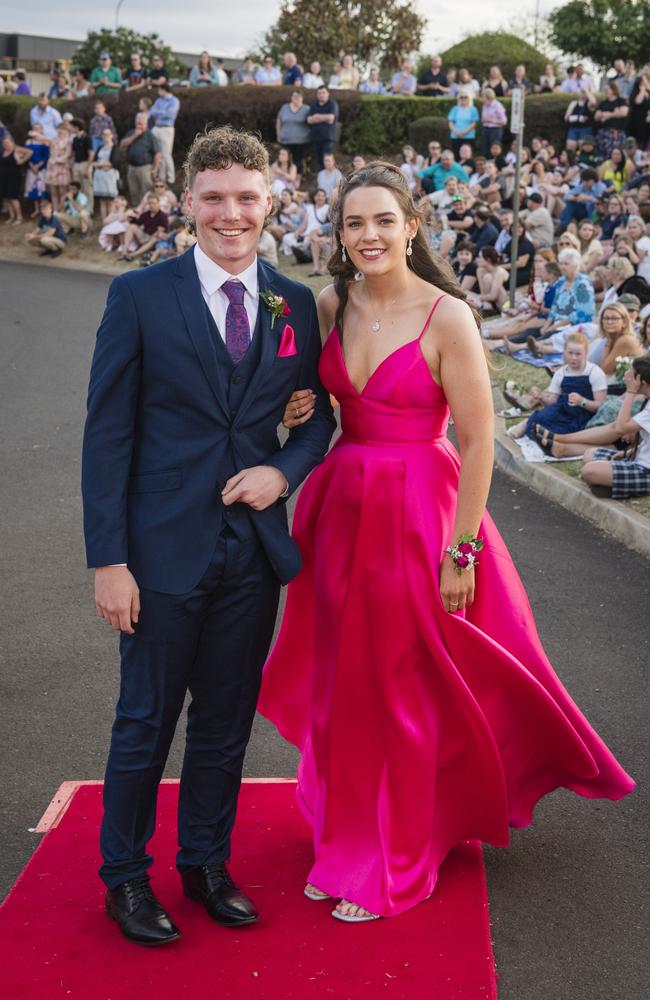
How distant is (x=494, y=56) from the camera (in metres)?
37.4

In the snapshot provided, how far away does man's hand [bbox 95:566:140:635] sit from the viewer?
3363 mm

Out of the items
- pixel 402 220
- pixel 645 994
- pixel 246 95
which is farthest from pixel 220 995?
pixel 246 95

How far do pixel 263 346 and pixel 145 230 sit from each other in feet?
69.9

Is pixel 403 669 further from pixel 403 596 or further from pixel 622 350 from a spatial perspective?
pixel 622 350

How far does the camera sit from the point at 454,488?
390cm

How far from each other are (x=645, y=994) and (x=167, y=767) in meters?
2.17

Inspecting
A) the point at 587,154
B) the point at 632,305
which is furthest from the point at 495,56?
the point at 632,305

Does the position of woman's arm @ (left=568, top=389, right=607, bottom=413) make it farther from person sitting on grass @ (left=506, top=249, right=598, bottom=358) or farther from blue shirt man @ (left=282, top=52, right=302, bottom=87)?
blue shirt man @ (left=282, top=52, right=302, bottom=87)

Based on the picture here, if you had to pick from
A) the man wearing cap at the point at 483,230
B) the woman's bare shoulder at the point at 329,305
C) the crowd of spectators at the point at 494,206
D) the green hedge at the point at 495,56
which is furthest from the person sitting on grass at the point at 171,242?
the woman's bare shoulder at the point at 329,305

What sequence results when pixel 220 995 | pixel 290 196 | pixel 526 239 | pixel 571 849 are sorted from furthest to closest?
1. pixel 290 196
2. pixel 526 239
3. pixel 571 849
4. pixel 220 995

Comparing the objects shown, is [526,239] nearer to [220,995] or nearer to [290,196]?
[290,196]

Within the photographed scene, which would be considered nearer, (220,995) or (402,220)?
(220,995)

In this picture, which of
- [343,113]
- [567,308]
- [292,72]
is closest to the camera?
[567,308]

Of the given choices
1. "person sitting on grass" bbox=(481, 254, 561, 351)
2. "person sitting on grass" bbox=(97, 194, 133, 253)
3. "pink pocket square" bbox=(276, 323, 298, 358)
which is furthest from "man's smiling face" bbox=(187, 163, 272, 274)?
"person sitting on grass" bbox=(97, 194, 133, 253)
